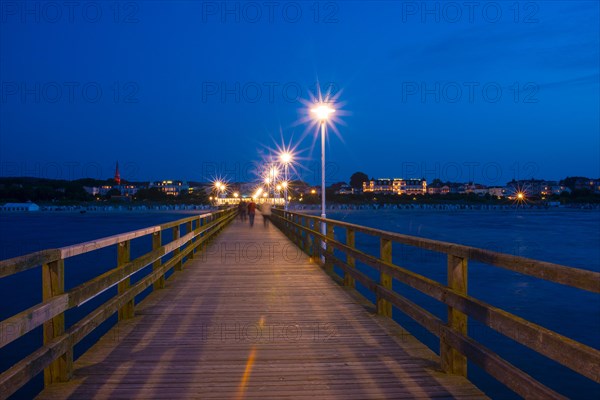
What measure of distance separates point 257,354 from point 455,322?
6.73ft

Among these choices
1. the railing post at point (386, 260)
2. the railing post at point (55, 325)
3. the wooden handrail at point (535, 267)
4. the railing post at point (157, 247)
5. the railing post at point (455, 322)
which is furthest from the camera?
the railing post at point (157, 247)

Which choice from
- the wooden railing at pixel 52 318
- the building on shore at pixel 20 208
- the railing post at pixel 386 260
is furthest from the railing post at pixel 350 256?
the building on shore at pixel 20 208

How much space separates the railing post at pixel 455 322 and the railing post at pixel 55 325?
129 inches

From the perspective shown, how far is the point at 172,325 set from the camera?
694cm

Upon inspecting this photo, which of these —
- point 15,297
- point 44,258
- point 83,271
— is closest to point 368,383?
point 44,258

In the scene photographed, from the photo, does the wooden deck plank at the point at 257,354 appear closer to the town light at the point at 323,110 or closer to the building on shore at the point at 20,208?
the town light at the point at 323,110

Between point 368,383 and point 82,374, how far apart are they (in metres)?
2.53

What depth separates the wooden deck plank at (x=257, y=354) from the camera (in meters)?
4.51

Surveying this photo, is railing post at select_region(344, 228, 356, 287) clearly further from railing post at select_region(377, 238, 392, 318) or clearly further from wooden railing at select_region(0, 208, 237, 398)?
wooden railing at select_region(0, 208, 237, 398)

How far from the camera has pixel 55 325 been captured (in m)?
4.47

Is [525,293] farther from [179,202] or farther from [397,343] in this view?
[179,202]

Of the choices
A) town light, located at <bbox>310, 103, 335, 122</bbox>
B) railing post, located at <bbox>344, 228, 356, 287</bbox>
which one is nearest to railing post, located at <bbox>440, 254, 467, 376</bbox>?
railing post, located at <bbox>344, 228, 356, 287</bbox>

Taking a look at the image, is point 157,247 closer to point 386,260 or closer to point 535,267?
point 386,260

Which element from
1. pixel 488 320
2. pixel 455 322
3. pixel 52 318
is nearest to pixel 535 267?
pixel 488 320
